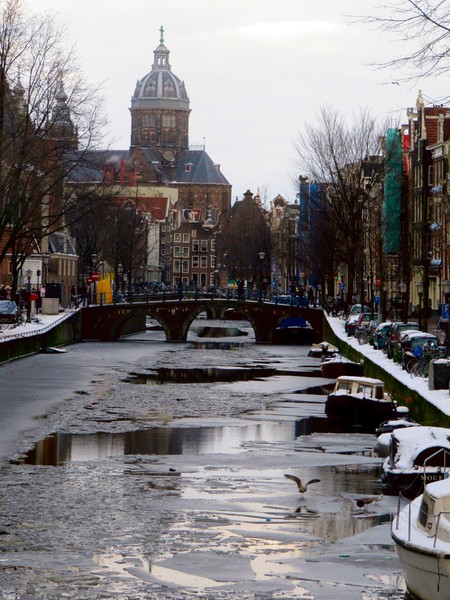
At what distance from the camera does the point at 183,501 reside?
29.2m

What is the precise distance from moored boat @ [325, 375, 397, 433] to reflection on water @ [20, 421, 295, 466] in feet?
6.43

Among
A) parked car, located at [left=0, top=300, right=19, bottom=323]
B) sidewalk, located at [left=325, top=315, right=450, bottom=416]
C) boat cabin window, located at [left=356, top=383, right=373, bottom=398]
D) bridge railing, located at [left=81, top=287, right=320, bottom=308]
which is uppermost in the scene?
bridge railing, located at [left=81, top=287, right=320, bottom=308]

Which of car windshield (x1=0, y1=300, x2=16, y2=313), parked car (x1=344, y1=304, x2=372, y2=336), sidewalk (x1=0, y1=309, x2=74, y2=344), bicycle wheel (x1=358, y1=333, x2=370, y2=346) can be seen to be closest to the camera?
sidewalk (x1=0, y1=309, x2=74, y2=344)

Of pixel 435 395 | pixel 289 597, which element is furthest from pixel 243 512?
pixel 435 395

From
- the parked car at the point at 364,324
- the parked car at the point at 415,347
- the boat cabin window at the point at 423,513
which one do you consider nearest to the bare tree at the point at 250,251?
the parked car at the point at 364,324

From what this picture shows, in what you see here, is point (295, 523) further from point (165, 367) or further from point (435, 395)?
point (165, 367)

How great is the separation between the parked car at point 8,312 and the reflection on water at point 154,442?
33768 mm

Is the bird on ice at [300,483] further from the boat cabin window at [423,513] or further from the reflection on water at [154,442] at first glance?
the boat cabin window at [423,513]

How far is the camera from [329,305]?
350 ft

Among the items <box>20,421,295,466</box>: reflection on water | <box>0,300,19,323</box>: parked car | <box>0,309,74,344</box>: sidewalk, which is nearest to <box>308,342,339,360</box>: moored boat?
<box>0,309,74,344</box>: sidewalk

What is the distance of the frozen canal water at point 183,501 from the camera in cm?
2234

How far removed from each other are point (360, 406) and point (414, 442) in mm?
14520

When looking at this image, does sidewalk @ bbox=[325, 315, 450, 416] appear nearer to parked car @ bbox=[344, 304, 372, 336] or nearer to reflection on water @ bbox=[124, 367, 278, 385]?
parked car @ bbox=[344, 304, 372, 336]

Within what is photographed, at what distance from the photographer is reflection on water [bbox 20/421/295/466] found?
3666cm
